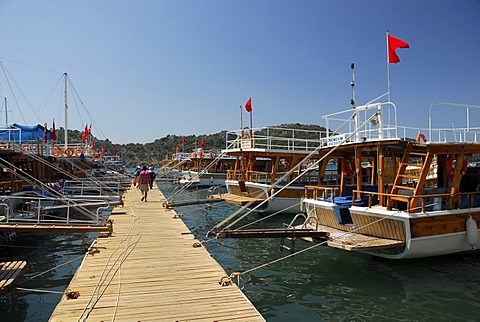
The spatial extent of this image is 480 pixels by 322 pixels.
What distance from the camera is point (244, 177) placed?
22.8m

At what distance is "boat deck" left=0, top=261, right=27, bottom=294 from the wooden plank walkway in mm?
1232

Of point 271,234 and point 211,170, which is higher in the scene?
point 211,170

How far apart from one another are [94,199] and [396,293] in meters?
16.5

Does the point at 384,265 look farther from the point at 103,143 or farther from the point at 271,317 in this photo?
the point at 103,143

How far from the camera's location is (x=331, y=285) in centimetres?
973

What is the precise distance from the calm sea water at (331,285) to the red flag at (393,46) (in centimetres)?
659

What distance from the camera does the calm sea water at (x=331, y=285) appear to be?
8.12 m

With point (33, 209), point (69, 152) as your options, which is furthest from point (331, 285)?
point (69, 152)

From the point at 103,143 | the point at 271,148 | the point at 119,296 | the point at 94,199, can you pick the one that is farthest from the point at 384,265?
the point at 103,143

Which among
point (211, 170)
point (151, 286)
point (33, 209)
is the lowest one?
point (151, 286)

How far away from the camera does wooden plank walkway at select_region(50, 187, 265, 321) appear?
5512 millimetres

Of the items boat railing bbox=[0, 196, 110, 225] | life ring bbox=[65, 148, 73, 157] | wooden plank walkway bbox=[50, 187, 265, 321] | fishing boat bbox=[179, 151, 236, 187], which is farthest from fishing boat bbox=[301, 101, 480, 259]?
fishing boat bbox=[179, 151, 236, 187]

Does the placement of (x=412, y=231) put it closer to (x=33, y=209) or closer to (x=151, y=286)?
(x=151, y=286)

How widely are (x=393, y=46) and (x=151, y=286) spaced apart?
35.0ft
